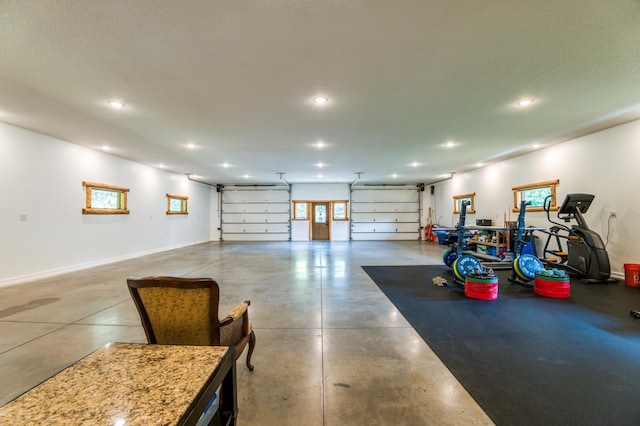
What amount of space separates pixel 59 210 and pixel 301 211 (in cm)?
855

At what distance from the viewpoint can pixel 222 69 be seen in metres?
2.77

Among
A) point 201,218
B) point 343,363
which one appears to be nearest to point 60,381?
point 343,363

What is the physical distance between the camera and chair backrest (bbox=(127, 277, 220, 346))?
1.46 metres

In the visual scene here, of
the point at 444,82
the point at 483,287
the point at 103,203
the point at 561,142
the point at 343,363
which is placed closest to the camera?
the point at 343,363

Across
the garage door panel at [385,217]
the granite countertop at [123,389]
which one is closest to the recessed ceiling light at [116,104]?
the granite countertop at [123,389]

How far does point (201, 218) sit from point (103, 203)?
522cm

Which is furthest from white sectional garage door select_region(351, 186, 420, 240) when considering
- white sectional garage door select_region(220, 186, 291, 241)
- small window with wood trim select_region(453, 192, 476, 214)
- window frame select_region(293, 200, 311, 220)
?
white sectional garage door select_region(220, 186, 291, 241)

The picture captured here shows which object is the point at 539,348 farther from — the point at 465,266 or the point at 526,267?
the point at 526,267

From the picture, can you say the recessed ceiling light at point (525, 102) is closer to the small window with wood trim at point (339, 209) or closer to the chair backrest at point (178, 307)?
the chair backrest at point (178, 307)

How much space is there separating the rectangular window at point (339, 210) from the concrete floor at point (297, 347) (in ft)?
25.0

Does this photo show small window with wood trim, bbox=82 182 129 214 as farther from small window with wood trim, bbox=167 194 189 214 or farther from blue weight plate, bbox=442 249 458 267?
blue weight plate, bbox=442 249 458 267

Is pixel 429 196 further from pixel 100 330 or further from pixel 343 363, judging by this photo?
pixel 100 330

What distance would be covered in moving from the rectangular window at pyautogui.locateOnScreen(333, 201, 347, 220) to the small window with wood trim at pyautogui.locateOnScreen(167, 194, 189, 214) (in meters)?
6.65

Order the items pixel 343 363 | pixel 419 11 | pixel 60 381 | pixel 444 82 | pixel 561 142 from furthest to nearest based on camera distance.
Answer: pixel 561 142, pixel 444 82, pixel 343 363, pixel 419 11, pixel 60 381
